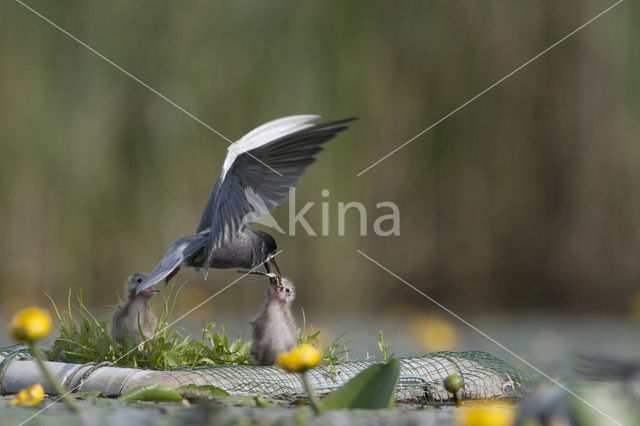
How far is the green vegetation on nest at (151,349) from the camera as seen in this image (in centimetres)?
310

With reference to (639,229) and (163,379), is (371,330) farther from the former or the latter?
(163,379)

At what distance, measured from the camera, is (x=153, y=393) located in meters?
2.47

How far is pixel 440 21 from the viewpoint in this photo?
601cm

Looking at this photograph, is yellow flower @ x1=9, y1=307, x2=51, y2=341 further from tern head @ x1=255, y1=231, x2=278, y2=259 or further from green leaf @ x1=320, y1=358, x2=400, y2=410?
tern head @ x1=255, y1=231, x2=278, y2=259

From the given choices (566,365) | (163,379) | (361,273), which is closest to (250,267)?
(163,379)

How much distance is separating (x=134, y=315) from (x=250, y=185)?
0.70 m

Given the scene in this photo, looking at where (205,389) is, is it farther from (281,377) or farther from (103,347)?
(103,347)

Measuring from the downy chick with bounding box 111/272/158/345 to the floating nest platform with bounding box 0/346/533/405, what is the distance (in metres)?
0.33

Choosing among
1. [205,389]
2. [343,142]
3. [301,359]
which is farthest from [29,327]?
[343,142]

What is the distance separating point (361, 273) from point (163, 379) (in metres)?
3.39

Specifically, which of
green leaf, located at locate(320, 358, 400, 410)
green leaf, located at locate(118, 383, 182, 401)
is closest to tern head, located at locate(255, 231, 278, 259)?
green leaf, located at locate(118, 383, 182, 401)

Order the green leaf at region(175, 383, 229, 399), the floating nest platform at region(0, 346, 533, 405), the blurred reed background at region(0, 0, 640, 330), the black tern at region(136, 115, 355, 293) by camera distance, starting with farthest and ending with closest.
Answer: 1. the blurred reed background at region(0, 0, 640, 330)
2. the black tern at region(136, 115, 355, 293)
3. the floating nest platform at region(0, 346, 533, 405)
4. the green leaf at region(175, 383, 229, 399)

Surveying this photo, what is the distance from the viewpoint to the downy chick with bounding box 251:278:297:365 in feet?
10.2

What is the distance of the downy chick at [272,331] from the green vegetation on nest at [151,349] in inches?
6.3
